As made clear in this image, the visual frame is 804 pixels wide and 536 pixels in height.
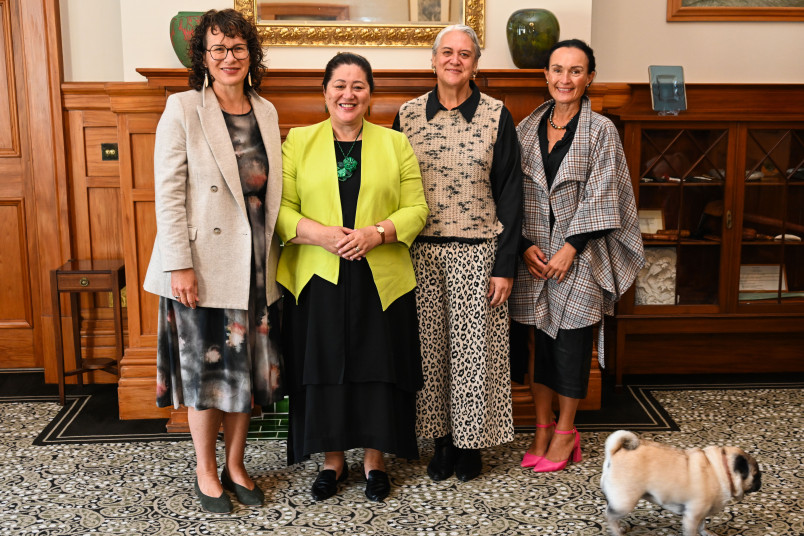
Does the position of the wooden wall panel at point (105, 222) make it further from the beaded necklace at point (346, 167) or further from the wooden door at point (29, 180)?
the beaded necklace at point (346, 167)

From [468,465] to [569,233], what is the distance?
897 mm

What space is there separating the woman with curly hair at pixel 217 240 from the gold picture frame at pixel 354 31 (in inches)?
42.4

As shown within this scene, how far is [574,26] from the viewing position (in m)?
3.44

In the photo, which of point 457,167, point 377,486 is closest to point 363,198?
point 457,167

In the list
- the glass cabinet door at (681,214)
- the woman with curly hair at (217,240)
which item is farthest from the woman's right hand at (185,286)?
the glass cabinet door at (681,214)

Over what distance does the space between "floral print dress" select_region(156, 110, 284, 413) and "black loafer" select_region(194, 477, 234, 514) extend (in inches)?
12.2

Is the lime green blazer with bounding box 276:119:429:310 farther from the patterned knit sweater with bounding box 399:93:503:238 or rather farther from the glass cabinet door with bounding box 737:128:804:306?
the glass cabinet door with bounding box 737:128:804:306

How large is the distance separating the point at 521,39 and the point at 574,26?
35 centimetres

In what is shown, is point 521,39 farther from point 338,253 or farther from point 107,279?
point 107,279

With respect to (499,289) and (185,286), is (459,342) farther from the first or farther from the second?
(185,286)

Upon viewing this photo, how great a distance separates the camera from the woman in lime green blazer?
7.88 feet

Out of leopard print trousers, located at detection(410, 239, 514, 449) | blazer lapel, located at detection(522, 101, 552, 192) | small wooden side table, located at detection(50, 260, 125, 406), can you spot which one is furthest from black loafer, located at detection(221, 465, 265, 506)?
blazer lapel, located at detection(522, 101, 552, 192)

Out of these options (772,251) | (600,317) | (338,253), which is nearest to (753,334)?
(772,251)

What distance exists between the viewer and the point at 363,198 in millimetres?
2418
